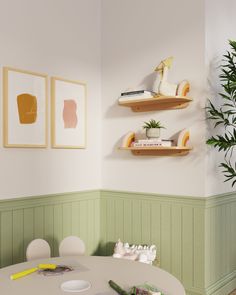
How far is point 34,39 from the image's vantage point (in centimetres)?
295

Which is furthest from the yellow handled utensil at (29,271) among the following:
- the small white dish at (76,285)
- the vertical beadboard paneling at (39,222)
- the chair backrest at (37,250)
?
the vertical beadboard paneling at (39,222)

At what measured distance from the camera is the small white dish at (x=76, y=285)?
1649 millimetres

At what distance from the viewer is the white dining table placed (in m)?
1.61

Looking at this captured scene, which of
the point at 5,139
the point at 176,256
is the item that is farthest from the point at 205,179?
the point at 5,139

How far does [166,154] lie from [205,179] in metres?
0.41

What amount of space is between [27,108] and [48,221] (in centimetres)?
98

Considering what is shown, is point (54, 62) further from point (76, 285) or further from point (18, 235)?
point (76, 285)

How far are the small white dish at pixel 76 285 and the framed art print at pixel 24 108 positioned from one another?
1388 mm

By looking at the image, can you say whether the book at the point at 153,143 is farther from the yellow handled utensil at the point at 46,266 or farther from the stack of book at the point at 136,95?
the yellow handled utensil at the point at 46,266

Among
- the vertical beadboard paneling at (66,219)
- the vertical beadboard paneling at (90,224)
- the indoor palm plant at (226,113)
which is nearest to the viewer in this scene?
Answer: the indoor palm plant at (226,113)

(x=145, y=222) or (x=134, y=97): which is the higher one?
(x=134, y=97)

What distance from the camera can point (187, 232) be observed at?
9.59 feet

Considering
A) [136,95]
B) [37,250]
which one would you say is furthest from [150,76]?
[37,250]

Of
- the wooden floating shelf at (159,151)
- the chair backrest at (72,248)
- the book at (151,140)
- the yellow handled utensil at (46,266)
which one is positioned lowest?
the chair backrest at (72,248)
